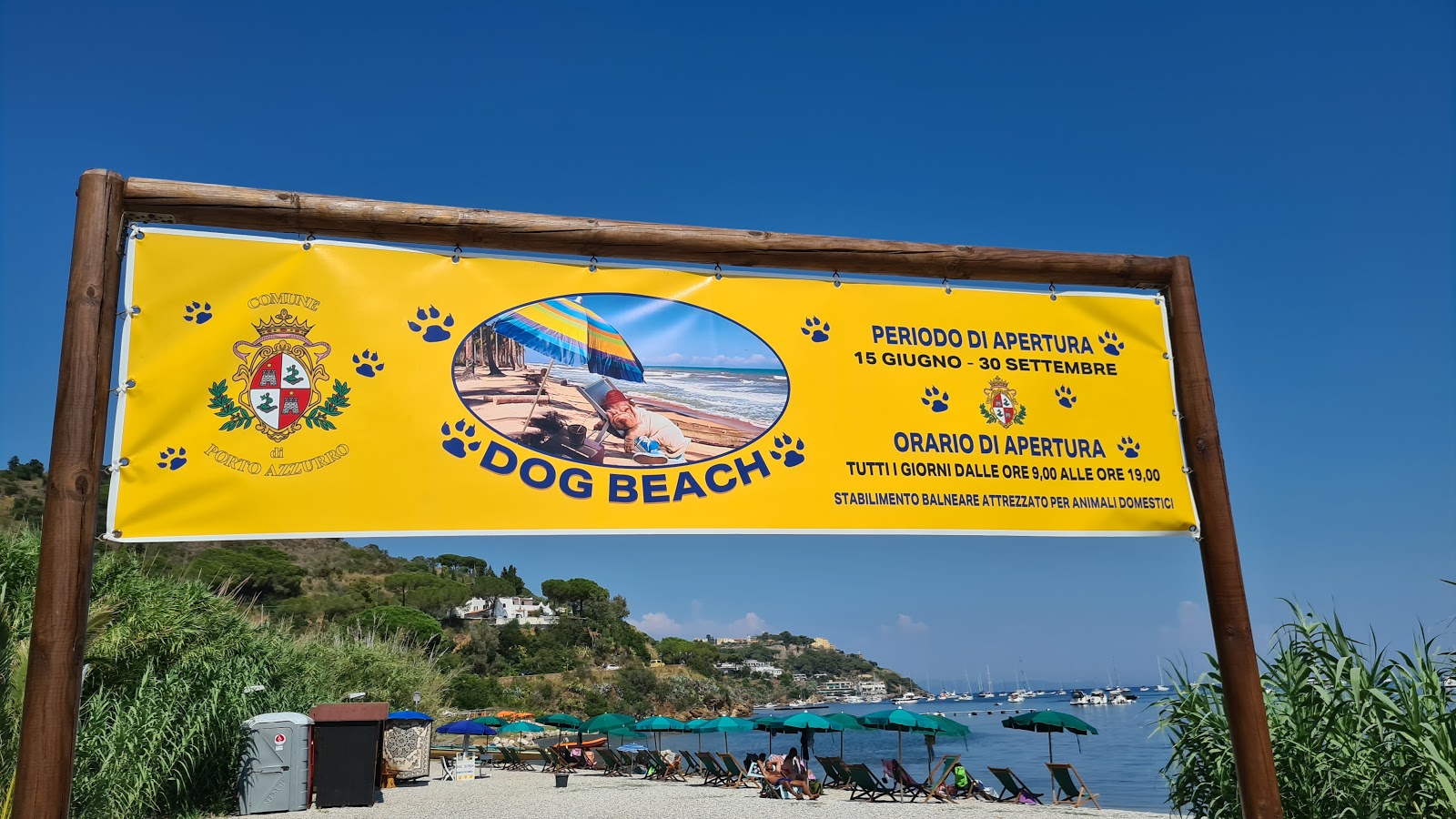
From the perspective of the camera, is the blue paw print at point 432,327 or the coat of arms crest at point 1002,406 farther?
the coat of arms crest at point 1002,406

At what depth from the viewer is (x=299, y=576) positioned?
62469 millimetres

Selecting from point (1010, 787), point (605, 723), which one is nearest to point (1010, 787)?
point (1010, 787)

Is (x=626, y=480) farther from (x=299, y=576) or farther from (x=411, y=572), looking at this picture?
(x=411, y=572)

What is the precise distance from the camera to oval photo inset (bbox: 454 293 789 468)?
3.31 metres

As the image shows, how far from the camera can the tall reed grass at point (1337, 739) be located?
411 centimetres

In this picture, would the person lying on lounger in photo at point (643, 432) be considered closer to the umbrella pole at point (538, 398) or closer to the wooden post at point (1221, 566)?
the umbrella pole at point (538, 398)

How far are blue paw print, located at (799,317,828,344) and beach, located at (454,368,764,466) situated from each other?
1.41ft

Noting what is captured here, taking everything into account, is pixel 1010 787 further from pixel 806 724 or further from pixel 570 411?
pixel 570 411

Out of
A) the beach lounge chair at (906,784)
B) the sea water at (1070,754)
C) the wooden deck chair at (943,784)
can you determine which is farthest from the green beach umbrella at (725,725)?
the wooden deck chair at (943,784)

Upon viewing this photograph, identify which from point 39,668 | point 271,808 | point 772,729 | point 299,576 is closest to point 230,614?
point 271,808

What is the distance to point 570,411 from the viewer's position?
336 cm

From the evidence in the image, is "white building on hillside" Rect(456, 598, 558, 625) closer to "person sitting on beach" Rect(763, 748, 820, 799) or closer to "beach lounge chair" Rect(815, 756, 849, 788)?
"beach lounge chair" Rect(815, 756, 849, 788)

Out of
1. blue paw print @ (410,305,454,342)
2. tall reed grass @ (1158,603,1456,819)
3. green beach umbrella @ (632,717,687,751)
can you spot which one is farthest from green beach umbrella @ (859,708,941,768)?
blue paw print @ (410,305,454,342)

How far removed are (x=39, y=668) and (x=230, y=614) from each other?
11.2 metres
